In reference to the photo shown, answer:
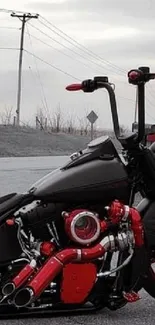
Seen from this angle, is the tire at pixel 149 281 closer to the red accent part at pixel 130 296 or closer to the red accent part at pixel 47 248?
the red accent part at pixel 130 296

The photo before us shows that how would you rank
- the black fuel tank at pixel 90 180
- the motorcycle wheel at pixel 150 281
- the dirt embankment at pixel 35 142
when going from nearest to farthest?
the black fuel tank at pixel 90 180
the motorcycle wheel at pixel 150 281
the dirt embankment at pixel 35 142

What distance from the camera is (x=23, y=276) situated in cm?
404

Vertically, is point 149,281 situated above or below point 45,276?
below

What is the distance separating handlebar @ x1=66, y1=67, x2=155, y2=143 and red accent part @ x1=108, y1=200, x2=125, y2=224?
40 cm

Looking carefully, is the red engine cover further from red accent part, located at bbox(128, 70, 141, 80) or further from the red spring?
red accent part, located at bbox(128, 70, 141, 80)

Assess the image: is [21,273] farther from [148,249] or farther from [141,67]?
[141,67]

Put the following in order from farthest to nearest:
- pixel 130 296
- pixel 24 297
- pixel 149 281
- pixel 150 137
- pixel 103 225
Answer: pixel 150 137, pixel 149 281, pixel 130 296, pixel 103 225, pixel 24 297

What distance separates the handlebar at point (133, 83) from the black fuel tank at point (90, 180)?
0.50ft

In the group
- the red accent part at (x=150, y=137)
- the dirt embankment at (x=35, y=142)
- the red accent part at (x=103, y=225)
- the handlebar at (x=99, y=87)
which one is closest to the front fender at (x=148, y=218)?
the red accent part at (x=103, y=225)

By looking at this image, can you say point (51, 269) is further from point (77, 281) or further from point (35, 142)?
point (35, 142)

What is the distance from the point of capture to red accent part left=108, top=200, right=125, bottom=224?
4078 millimetres

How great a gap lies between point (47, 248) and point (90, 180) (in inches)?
18.4

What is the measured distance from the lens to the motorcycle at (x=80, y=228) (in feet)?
13.3

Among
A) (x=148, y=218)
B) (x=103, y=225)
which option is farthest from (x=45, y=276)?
(x=148, y=218)
